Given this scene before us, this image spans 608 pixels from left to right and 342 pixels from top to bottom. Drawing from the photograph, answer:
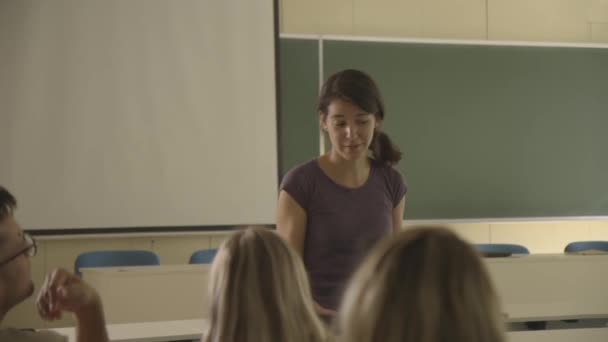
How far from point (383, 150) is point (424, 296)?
1569 millimetres

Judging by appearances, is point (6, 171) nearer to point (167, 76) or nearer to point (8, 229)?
point (167, 76)

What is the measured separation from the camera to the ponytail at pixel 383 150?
245 centimetres

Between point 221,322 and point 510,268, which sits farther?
point 510,268

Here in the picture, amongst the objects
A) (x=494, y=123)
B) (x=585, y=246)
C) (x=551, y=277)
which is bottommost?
(x=585, y=246)

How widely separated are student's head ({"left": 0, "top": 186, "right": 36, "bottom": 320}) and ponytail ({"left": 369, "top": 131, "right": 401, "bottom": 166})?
1.27 metres

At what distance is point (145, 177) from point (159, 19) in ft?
3.68

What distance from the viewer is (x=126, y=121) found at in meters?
5.65

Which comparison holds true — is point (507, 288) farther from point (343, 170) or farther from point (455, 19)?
point (455, 19)

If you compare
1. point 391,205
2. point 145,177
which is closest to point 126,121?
point 145,177

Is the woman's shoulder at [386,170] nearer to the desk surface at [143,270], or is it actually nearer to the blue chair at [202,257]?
the desk surface at [143,270]

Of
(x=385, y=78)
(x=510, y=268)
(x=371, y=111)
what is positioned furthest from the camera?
(x=385, y=78)

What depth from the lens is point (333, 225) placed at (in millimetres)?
2240

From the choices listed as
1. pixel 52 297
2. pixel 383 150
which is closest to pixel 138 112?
pixel 383 150

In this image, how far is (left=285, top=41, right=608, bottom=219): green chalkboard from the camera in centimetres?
640
